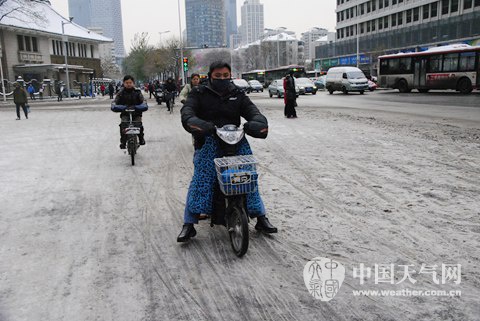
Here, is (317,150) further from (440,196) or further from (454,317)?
(454,317)

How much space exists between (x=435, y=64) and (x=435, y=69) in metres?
0.32

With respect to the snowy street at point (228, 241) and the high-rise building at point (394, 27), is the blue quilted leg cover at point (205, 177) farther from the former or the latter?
the high-rise building at point (394, 27)

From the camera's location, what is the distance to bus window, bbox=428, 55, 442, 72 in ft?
96.5

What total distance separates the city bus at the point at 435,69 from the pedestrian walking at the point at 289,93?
15.9m

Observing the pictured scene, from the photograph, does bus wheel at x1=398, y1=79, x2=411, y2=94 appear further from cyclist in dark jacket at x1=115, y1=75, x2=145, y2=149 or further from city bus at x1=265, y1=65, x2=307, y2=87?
cyclist in dark jacket at x1=115, y1=75, x2=145, y2=149

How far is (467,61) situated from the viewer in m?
27.6

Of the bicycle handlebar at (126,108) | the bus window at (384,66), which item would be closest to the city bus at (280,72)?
the bus window at (384,66)

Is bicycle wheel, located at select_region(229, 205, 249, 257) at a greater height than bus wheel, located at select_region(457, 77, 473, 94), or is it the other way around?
bus wheel, located at select_region(457, 77, 473, 94)

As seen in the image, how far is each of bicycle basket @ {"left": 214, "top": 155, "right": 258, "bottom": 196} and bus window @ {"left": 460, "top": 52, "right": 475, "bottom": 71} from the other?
90.6ft

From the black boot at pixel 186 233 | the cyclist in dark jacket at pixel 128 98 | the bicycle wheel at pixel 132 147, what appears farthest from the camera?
the cyclist in dark jacket at pixel 128 98

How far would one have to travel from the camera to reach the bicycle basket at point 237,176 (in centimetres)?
393

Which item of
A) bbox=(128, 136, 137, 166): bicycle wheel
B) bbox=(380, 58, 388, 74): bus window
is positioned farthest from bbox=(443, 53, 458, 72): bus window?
bbox=(128, 136, 137, 166): bicycle wheel

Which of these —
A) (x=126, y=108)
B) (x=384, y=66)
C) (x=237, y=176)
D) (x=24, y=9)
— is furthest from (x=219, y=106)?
(x=24, y=9)

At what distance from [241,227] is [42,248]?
202 centimetres
